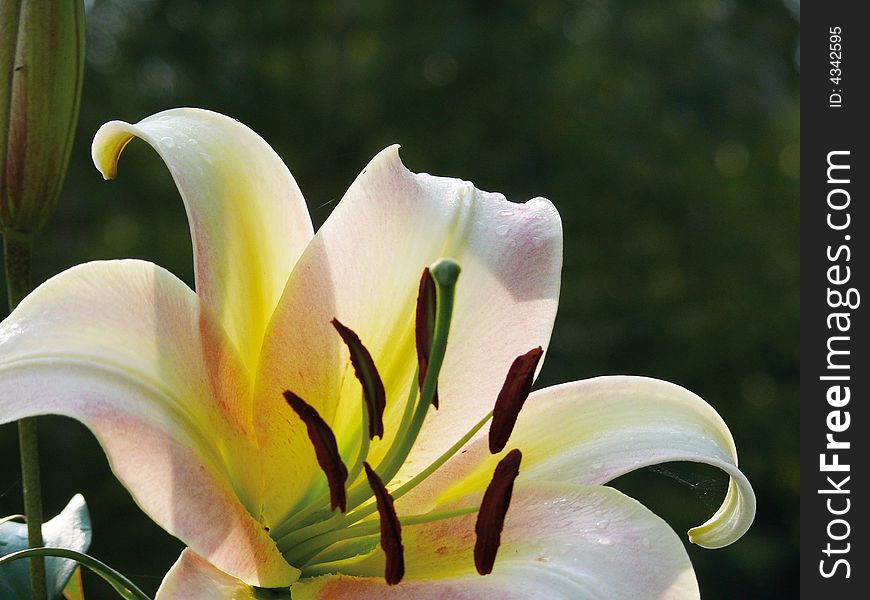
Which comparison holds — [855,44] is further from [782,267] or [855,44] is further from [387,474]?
[782,267]

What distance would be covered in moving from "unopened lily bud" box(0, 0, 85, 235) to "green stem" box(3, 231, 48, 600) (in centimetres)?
2

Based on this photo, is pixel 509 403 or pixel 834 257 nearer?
pixel 509 403

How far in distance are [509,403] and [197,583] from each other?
0.14m

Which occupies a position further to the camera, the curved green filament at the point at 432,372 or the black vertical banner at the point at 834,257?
the black vertical banner at the point at 834,257

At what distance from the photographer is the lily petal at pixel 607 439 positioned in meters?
0.45

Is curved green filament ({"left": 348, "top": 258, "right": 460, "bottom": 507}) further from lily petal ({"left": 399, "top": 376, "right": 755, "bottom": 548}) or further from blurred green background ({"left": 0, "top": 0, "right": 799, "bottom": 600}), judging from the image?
blurred green background ({"left": 0, "top": 0, "right": 799, "bottom": 600})

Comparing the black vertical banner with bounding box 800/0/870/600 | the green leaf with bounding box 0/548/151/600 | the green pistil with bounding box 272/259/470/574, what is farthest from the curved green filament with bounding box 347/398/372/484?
the black vertical banner with bounding box 800/0/870/600

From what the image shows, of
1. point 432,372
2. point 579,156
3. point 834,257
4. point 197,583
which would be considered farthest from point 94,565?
point 579,156

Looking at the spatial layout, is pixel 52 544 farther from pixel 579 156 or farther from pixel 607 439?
pixel 579 156

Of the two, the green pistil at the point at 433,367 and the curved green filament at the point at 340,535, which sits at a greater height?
the green pistil at the point at 433,367

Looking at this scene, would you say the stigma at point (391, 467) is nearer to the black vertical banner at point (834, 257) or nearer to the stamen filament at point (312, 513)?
the stamen filament at point (312, 513)

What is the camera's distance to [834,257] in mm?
1837

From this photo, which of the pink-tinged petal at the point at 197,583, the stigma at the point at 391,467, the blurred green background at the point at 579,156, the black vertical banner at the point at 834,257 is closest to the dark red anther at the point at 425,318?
the stigma at the point at 391,467

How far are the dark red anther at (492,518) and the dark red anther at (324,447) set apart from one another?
0.18 ft
